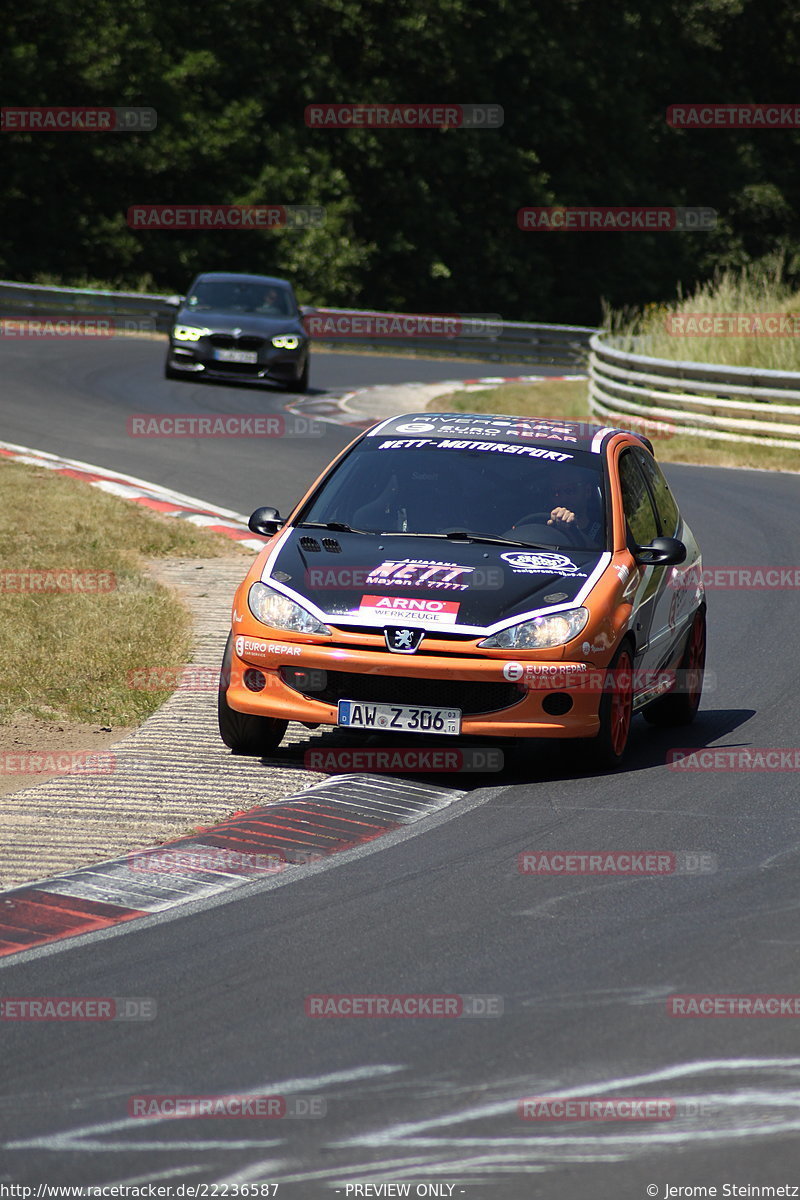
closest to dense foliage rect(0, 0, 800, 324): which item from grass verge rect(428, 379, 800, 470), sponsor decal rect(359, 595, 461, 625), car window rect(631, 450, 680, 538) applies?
grass verge rect(428, 379, 800, 470)

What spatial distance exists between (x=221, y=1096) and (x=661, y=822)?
3385 millimetres

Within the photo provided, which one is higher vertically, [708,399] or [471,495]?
[708,399]

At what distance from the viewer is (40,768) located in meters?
8.61

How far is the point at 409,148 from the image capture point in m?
53.3

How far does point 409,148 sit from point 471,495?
150 ft

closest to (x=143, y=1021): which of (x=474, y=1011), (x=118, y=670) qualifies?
(x=474, y=1011)

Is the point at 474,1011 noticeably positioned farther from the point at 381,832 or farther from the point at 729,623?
the point at 729,623

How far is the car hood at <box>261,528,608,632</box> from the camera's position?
8.35m

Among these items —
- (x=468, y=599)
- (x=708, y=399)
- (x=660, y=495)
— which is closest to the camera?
(x=468, y=599)

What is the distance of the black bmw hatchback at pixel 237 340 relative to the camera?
88.6 feet

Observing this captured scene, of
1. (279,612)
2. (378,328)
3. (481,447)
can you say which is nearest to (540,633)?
(279,612)

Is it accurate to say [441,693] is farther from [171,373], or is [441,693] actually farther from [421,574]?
[171,373]

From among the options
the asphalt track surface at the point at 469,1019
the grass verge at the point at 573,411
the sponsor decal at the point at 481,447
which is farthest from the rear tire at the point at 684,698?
the grass verge at the point at 573,411

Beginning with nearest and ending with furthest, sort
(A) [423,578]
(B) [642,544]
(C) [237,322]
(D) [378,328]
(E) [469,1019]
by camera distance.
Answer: (E) [469,1019]
(A) [423,578]
(B) [642,544]
(C) [237,322]
(D) [378,328]
